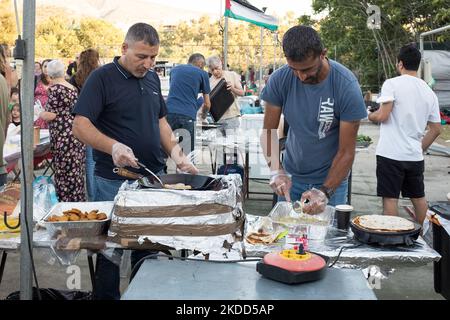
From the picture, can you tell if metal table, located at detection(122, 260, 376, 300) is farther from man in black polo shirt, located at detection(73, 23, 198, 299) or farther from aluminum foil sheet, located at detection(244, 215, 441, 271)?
man in black polo shirt, located at detection(73, 23, 198, 299)

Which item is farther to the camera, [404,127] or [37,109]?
[37,109]

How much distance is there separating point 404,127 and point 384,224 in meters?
2.12

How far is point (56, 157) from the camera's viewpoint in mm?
5480

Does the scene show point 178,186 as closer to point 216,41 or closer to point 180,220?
point 180,220

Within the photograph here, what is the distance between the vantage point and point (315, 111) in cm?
288

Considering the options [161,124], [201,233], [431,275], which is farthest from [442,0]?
[201,233]

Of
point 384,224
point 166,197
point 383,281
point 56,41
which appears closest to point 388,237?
point 384,224

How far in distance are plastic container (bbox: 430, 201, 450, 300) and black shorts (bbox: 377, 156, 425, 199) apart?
4.85 feet

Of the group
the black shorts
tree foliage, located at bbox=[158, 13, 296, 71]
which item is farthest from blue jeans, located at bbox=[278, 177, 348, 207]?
tree foliage, located at bbox=[158, 13, 296, 71]

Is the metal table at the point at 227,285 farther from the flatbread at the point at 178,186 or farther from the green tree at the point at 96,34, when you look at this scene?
the green tree at the point at 96,34

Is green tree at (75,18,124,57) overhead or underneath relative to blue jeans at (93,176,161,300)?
overhead

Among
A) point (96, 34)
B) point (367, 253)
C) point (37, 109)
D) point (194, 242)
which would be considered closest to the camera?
point (194, 242)

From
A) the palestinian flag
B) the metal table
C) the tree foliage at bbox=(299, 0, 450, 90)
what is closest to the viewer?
the metal table

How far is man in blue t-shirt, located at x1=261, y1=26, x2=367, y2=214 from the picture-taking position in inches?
105
